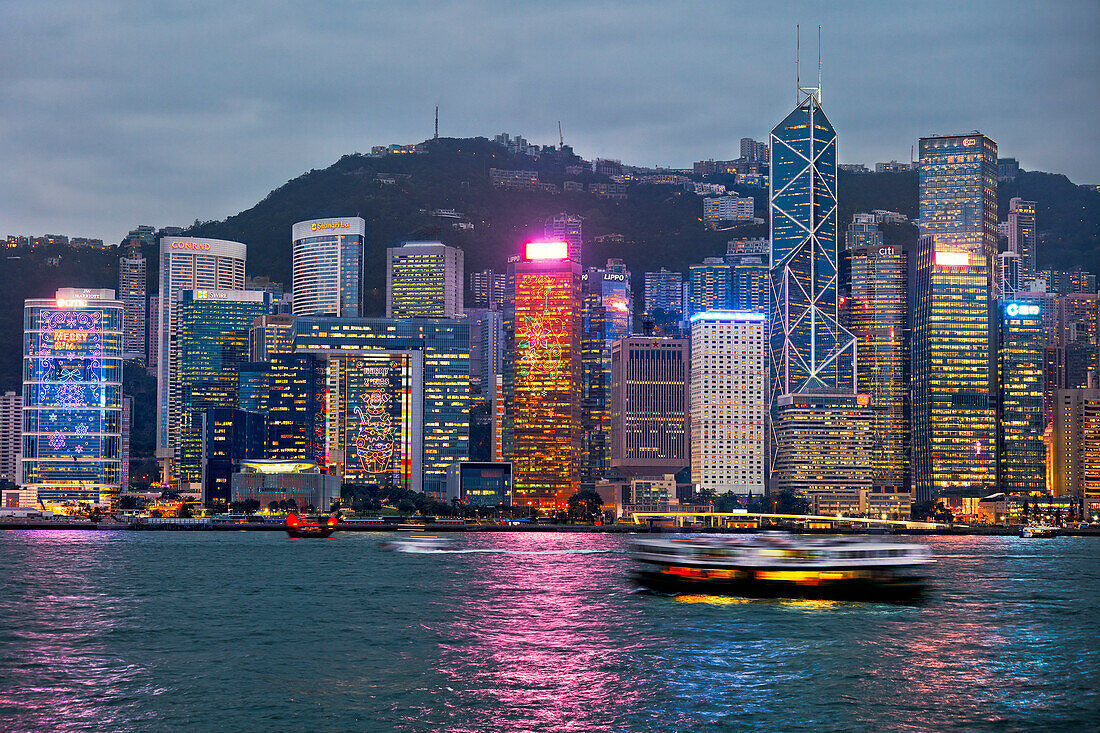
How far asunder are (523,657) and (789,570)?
4351 centimetres

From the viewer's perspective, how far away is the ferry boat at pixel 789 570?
4289 inches

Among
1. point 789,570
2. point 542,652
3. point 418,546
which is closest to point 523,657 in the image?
point 542,652

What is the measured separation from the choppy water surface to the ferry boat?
3.51 m

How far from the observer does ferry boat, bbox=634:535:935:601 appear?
10894 centimetres

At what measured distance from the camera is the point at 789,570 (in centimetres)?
11069

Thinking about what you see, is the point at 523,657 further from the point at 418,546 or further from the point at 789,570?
the point at 418,546

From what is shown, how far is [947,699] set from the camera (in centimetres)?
6191

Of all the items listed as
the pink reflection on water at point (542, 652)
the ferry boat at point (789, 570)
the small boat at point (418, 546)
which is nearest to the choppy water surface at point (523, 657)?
the pink reflection on water at point (542, 652)

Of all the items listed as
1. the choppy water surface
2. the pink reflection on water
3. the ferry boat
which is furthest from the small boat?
the ferry boat

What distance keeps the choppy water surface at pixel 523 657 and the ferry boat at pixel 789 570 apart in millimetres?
3511

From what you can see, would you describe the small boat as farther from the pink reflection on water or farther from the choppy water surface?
the pink reflection on water

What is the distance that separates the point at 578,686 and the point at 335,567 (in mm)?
81963

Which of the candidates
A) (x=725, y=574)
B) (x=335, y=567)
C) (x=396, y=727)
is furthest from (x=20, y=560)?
(x=396, y=727)

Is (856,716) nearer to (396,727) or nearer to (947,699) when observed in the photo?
(947,699)
